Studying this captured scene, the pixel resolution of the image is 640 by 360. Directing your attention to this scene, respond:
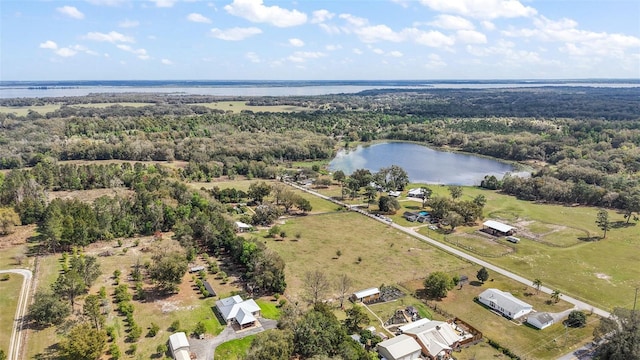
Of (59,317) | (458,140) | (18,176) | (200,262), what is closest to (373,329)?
(200,262)

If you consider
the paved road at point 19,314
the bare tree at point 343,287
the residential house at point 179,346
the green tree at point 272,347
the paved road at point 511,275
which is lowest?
the paved road at point 511,275

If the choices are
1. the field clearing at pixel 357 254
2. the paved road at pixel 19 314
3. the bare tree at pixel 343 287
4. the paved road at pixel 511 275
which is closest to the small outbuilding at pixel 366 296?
the bare tree at pixel 343 287

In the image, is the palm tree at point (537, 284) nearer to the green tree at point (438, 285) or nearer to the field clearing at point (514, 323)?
the field clearing at point (514, 323)

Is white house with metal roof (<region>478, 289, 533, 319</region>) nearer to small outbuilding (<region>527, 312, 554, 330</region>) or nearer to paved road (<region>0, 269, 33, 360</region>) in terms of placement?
small outbuilding (<region>527, 312, 554, 330</region>)

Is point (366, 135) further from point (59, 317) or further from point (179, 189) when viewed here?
point (59, 317)

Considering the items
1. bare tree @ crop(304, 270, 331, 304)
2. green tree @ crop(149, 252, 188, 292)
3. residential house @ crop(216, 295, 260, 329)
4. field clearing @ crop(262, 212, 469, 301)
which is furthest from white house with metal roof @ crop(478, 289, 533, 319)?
green tree @ crop(149, 252, 188, 292)

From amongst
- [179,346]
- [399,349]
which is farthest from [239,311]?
[399,349]

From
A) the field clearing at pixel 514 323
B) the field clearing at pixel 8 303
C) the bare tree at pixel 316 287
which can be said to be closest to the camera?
the field clearing at pixel 8 303
